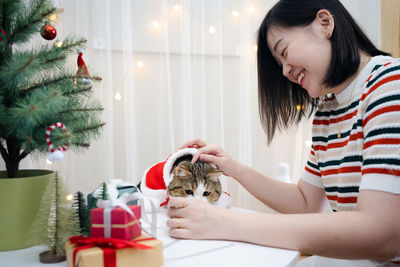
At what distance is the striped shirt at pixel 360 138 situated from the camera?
644mm

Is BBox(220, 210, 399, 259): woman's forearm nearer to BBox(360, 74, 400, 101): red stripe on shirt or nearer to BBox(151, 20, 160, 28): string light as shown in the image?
BBox(360, 74, 400, 101): red stripe on shirt

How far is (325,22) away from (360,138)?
320 mm

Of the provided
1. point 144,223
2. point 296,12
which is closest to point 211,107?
point 296,12

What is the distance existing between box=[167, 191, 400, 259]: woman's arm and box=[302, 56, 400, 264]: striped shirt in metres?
0.05

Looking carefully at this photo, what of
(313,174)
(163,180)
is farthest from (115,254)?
(313,174)

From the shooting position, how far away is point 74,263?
479 mm

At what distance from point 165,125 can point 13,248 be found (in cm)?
115

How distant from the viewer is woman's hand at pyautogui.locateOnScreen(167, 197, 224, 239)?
0.64 meters

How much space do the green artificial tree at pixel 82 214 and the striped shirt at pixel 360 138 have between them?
0.56 meters

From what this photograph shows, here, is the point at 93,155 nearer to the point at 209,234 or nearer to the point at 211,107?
the point at 211,107

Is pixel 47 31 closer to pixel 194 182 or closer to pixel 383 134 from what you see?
pixel 194 182

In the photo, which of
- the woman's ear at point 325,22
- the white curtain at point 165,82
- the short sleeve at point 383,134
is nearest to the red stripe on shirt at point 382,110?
the short sleeve at point 383,134

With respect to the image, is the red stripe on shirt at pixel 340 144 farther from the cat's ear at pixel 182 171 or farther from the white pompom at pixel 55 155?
the white pompom at pixel 55 155

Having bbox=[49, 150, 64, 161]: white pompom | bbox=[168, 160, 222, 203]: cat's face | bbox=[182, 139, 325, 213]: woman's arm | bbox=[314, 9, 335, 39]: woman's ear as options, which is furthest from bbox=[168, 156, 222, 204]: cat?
bbox=[314, 9, 335, 39]: woman's ear
